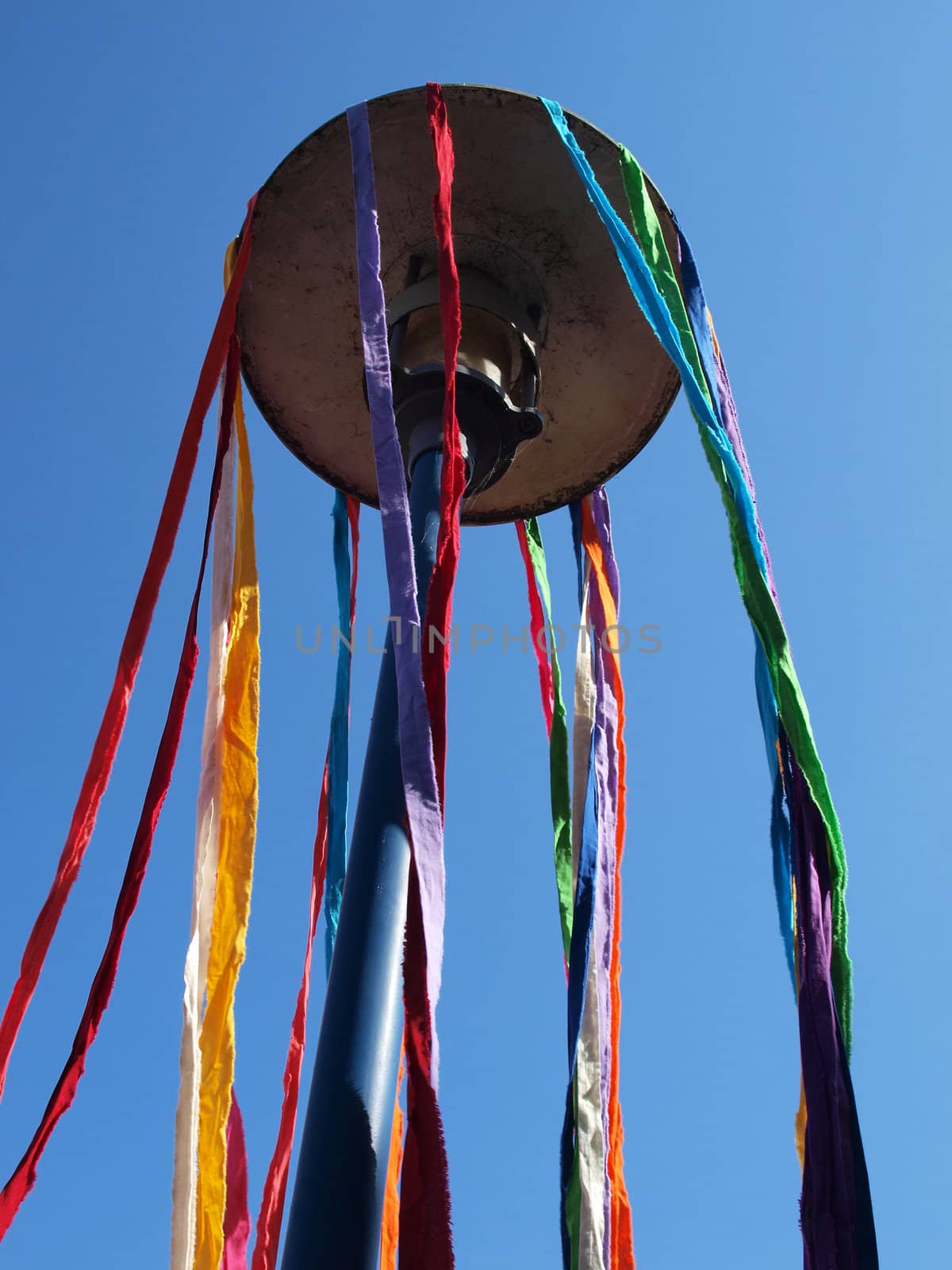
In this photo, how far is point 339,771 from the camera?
12.4 ft

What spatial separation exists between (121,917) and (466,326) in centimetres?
199

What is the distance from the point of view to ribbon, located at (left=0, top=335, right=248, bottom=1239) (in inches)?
91.7

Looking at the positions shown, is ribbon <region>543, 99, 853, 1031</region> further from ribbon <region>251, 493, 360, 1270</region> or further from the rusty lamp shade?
ribbon <region>251, 493, 360, 1270</region>

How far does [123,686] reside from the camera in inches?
120

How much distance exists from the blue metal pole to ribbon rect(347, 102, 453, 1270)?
28 centimetres

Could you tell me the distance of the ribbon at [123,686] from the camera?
2.64m

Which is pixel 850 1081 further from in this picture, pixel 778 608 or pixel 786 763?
pixel 778 608

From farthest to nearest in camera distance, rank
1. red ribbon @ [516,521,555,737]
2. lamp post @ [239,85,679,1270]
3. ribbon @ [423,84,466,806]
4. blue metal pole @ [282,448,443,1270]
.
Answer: red ribbon @ [516,521,555,737] < lamp post @ [239,85,679,1270] < ribbon @ [423,84,466,806] < blue metal pole @ [282,448,443,1270]

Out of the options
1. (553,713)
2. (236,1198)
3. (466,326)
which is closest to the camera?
(236,1198)

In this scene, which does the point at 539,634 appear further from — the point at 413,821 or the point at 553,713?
the point at 413,821

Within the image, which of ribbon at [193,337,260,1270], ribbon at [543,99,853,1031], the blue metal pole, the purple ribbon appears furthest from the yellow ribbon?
ribbon at [543,99,853,1031]

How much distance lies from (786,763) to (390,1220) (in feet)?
4.30

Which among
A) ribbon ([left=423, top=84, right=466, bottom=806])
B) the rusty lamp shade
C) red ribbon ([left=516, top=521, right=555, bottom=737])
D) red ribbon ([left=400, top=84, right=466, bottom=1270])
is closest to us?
red ribbon ([left=400, top=84, right=466, bottom=1270])

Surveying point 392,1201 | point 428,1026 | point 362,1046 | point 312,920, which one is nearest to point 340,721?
point 312,920
